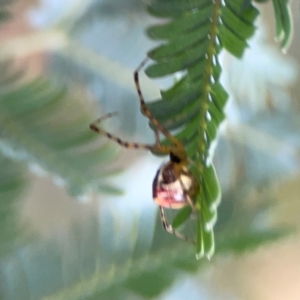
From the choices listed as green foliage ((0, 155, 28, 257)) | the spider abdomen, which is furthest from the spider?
green foliage ((0, 155, 28, 257))

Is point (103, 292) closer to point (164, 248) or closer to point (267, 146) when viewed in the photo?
point (164, 248)

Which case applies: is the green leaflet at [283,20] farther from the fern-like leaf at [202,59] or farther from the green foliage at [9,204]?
the green foliage at [9,204]

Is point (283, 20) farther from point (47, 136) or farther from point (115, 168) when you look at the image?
point (115, 168)

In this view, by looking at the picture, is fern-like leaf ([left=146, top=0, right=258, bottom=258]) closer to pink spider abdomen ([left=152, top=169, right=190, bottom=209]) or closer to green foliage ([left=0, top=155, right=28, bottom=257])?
pink spider abdomen ([left=152, top=169, right=190, bottom=209])

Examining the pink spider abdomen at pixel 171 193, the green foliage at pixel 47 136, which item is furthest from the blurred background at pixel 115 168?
the pink spider abdomen at pixel 171 193

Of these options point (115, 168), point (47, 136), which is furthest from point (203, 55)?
point (115, 168)

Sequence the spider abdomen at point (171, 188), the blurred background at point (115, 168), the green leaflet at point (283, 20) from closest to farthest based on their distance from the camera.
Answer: the green leaflet at point (283, 20), the spider abdomen at point (171, 188), the blurred background at point (115, 168)

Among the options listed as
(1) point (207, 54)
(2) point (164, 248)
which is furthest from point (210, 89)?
(2) point (164, 248)
